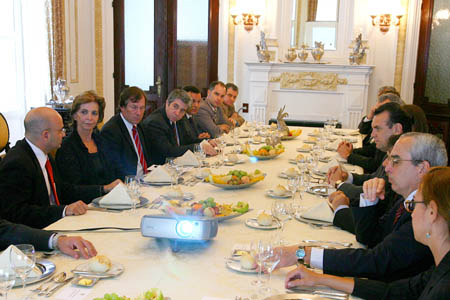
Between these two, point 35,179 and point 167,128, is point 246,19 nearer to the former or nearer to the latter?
point 167,128

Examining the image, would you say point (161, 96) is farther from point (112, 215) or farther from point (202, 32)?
point (112, 215)

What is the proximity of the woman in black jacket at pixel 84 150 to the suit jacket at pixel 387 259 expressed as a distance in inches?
77.1

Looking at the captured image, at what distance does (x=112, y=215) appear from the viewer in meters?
2.60

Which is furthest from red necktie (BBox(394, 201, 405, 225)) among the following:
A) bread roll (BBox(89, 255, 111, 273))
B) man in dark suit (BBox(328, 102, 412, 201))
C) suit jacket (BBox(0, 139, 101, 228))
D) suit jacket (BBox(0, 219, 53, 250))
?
suit jacket (BBox(0, 139, 101, 228))

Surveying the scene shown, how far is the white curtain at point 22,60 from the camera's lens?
6172 millimetres

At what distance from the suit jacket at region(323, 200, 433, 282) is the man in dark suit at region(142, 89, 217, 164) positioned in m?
2.79

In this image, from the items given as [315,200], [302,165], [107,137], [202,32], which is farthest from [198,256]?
[202,32]

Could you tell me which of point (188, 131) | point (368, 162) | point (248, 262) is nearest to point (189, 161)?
point (368, 162)

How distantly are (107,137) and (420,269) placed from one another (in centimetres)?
277

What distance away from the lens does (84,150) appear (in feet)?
12.1

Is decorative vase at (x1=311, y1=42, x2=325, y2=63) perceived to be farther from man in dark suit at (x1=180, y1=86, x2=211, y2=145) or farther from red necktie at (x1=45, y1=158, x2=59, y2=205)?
red necktie at (x1=45, y1=158, x2=59, y2=205)

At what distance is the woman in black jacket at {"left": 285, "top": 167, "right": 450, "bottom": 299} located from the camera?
59.8 inches

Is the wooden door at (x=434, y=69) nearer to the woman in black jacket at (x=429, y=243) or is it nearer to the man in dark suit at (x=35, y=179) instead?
the man in dark suit at (x=35, y=179)

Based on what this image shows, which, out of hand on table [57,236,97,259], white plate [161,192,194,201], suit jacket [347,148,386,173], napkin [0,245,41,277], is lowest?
suit jacket [347,148,386,173]
